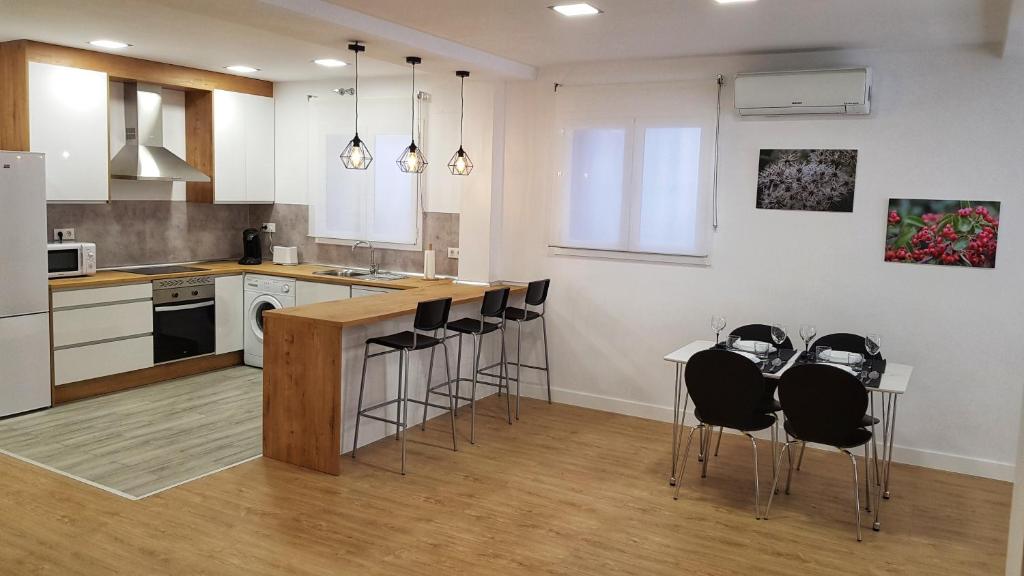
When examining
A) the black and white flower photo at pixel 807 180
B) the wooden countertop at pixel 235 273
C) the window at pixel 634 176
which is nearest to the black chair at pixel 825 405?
the black and white flower photo at pixel 807 180

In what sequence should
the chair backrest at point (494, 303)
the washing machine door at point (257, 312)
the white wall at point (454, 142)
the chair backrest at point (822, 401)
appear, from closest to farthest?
the chair backrest at point (822, 401) < the chair backrest at point (494, 303) < the white wall at point (454, 142) < the washing machine door at point (257, 312)

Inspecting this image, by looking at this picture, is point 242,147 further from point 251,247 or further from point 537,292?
point 537,292

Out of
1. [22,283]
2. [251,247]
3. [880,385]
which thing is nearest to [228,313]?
[251,247]

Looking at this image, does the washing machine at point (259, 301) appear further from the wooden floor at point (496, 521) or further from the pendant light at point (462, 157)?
the wooden floor at point (496, 521)

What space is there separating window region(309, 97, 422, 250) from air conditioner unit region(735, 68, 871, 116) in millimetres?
2963

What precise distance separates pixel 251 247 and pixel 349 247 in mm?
938

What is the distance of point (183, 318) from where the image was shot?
6.82 m

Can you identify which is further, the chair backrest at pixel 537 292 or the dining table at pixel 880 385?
the chair backrest at pixel 537 292

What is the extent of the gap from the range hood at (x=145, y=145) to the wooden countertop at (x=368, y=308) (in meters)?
2.40

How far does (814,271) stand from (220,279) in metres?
4.90

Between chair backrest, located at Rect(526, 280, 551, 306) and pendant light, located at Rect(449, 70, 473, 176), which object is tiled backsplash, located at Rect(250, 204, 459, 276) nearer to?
pendant light, located at Rect(449, 70, 473, 176)

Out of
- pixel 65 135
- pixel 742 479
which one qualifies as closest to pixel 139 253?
pixel 65 135

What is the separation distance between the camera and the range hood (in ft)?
21.9

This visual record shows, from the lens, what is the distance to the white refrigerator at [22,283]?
213 inches
